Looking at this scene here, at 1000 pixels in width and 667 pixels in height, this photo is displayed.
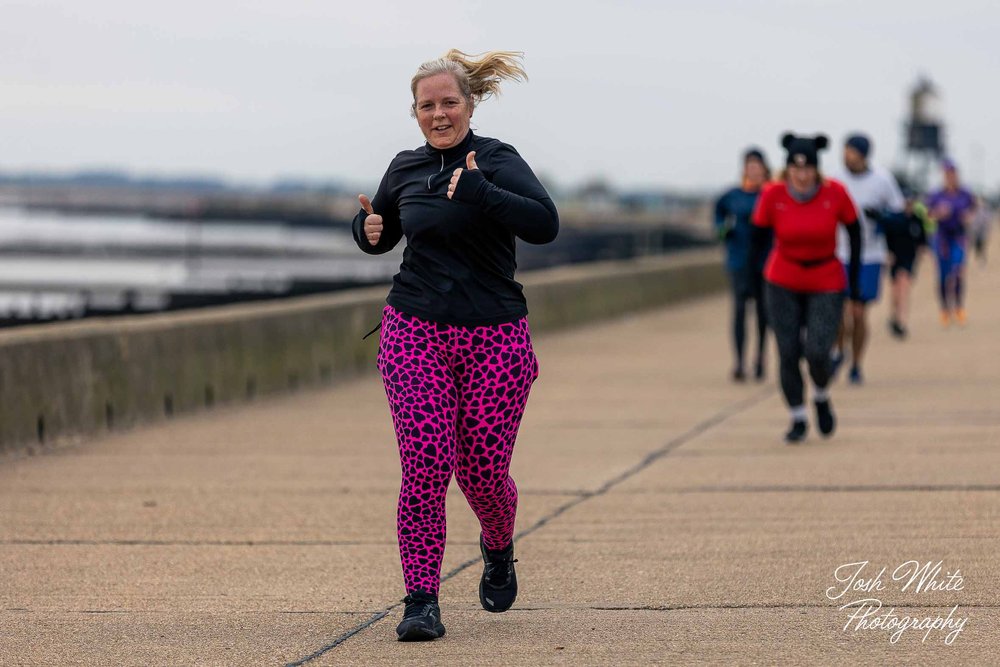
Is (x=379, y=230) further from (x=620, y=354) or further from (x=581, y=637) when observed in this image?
(x=620, y=354)

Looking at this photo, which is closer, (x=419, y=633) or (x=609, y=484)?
(x=419, y=633)

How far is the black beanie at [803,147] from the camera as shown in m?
10.7

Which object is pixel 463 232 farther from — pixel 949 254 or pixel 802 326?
pixel 949 254

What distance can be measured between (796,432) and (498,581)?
5106mm

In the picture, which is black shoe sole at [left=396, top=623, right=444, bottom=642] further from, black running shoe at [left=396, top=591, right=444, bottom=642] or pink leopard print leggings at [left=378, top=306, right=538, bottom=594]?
pink leopard print leggings at [left=378, top=306, right=538, bottom=594]

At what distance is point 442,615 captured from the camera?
21.1 ft

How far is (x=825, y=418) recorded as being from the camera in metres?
11.2

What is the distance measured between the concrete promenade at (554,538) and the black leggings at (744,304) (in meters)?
1.16

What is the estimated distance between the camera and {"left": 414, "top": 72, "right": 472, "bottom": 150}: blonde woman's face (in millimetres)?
6023

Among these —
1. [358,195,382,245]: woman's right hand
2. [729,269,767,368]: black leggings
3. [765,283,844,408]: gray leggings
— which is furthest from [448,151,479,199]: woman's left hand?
[729,269,767,368]: black leggings

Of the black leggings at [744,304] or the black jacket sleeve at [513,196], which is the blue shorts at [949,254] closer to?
the black leggings at [744,304]

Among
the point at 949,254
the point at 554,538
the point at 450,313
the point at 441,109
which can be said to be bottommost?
the point at 949,254

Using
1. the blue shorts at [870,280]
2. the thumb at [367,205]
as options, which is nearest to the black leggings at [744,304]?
the blue shorts at [870,280]

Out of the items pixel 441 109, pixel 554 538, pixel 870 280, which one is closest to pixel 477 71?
pixel 441 109
